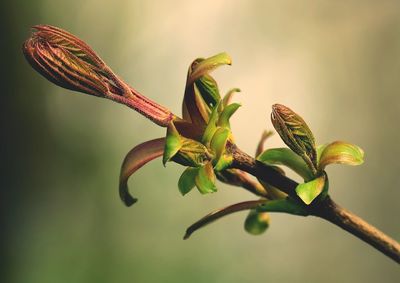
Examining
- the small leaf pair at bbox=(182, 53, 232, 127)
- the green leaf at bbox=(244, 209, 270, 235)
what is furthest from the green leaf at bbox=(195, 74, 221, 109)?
the green leaf at bbox=(244, 209, 270, 235)

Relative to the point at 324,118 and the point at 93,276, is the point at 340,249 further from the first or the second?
the point at 93,276

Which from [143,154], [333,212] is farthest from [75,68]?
[333,212]

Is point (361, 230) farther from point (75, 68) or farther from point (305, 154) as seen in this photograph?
point (75, 68)

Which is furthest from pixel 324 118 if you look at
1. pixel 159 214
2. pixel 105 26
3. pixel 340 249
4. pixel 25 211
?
pixel 25 211

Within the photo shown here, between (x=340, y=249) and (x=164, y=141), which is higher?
(x=164, y=141)

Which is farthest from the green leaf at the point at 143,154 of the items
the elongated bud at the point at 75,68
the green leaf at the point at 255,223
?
the green leaf at the point at 255,223

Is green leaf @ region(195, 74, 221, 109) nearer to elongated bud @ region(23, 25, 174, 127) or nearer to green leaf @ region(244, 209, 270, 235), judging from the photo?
elongated bud @ region(23, 25, 174, 127)
